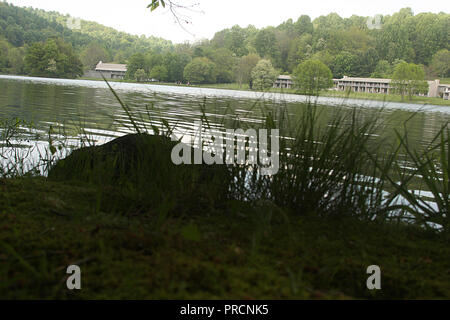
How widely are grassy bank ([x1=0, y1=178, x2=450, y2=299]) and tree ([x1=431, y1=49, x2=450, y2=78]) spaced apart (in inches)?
4124

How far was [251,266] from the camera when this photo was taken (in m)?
1.19

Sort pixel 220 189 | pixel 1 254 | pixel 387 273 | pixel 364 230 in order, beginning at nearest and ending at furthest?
1. pixel 1 254
2. pixel 387 273
3. pixel 364 230
4. pixel 220 189

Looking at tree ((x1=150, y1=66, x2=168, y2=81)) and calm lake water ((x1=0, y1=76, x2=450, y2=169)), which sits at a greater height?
tree ((x1=150, y1=66, x2=168, y2=81))

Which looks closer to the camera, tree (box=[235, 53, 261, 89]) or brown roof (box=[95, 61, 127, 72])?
tree (box=[235, 53, 261, 89])

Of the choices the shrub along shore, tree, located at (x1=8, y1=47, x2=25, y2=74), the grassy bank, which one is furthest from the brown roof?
the grassy bank

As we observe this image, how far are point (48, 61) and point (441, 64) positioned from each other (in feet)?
302

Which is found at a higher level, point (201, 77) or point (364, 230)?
point (201, 77)

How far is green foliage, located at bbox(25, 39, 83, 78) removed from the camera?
8062 centimetres

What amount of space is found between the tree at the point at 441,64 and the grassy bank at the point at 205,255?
104761 millimetres

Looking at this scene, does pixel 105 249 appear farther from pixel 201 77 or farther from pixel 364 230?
pixel 201 77

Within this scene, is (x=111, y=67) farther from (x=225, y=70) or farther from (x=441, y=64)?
(x=225, y=70)

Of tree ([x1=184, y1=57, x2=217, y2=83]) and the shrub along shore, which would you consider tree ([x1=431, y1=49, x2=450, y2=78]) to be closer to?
tree ([x1=184, y1=57, x2=217, y2=83])

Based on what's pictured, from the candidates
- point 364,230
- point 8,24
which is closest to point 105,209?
point 364,230
